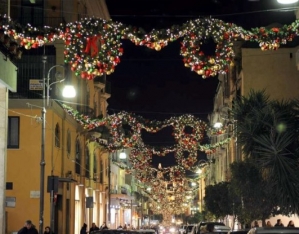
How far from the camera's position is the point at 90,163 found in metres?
50.8

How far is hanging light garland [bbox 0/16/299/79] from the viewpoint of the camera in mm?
17703

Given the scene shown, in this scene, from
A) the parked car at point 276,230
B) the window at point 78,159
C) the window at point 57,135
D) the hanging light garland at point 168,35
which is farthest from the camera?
the window at point 78,159

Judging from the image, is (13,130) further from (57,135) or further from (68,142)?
(68,142)

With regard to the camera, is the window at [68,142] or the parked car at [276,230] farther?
the window at [68,142]

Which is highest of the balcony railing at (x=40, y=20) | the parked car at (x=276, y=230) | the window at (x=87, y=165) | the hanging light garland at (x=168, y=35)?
the balcony railing at (x=40, y=20)

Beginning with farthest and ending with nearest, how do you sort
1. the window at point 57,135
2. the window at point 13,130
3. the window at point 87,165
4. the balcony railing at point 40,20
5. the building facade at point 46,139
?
1. the window at point 87,165
2. the balcony railing at point 40,20
3. the window at point 57,135
4. the window at point 13,130
5. the building facade at point 46,139

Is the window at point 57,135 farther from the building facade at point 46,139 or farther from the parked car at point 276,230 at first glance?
the parked car at point 276,230

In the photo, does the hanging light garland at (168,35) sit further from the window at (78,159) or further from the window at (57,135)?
the window at (78,159)

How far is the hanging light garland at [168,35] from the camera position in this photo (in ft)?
58.1

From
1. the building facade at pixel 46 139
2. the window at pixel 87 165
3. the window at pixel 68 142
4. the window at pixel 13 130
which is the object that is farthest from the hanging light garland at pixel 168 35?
the window at pixel 87 165

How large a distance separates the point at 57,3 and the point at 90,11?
374 inches

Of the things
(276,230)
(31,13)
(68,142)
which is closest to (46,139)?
(68,142)

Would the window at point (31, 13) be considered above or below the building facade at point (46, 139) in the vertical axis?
above

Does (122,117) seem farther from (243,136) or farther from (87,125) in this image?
(243,136)
